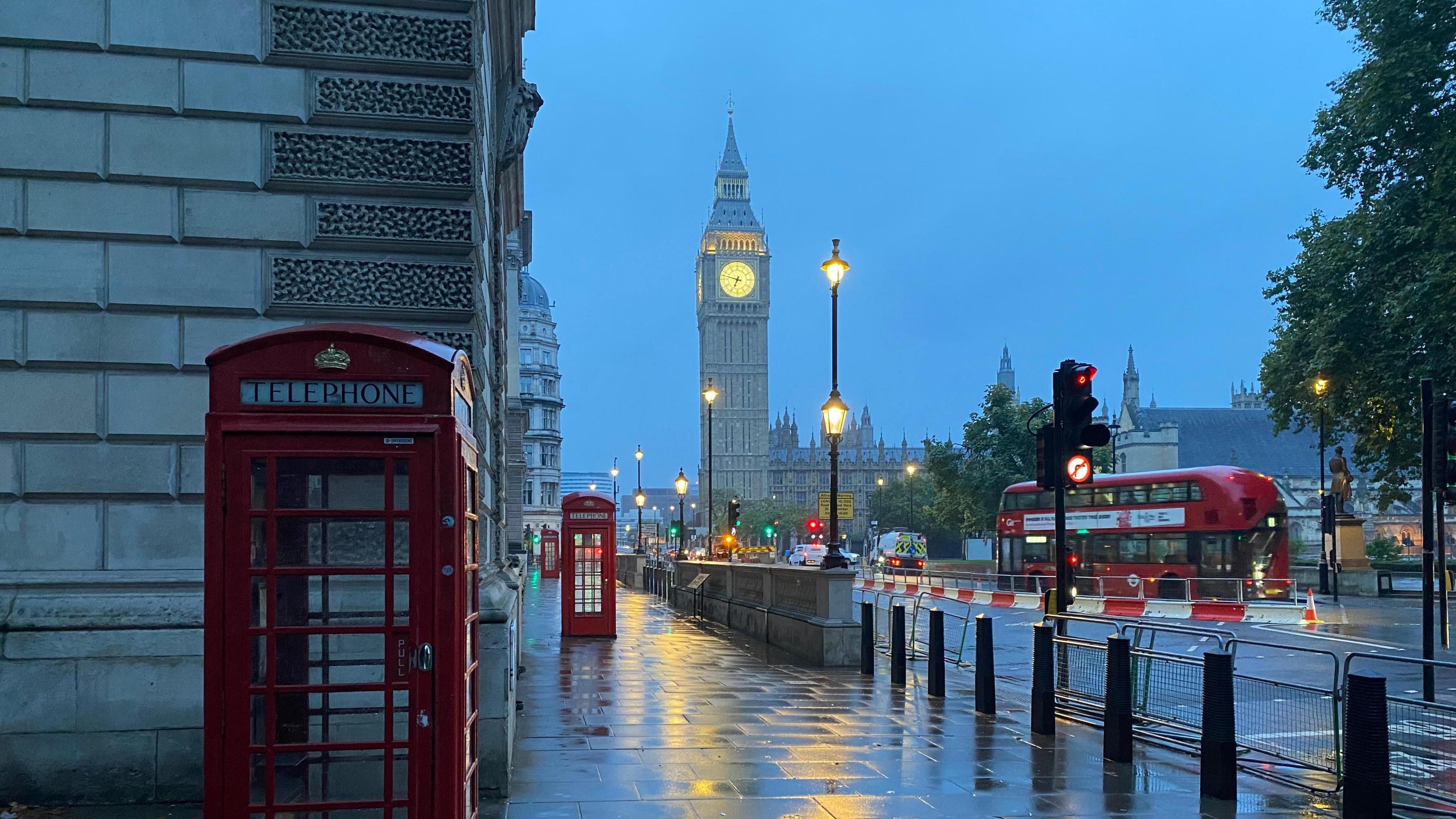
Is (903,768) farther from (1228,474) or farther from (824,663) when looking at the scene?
(1228,474)

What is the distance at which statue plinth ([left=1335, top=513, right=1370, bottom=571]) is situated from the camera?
1650 inches

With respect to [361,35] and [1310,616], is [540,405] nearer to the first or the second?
[1310,616]

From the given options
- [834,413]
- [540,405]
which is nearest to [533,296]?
[540,405]

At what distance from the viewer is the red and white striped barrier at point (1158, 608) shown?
28.9 meters

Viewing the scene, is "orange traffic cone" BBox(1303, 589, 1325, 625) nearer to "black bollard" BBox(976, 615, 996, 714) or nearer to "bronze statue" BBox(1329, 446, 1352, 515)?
"bronze statue" BBox(1329, 446, 1352, 515)

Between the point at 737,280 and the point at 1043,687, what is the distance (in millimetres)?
156290

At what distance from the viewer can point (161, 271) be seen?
868cm

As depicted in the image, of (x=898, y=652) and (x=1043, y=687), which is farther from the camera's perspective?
(x=898, y=652)

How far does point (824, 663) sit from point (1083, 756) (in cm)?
729

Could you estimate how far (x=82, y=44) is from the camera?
8.59m

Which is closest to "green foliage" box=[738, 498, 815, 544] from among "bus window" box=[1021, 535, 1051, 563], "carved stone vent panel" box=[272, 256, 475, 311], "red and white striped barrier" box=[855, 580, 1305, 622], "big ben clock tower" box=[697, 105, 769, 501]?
"big ben clock tower" box=[697, 105, 769, 501]

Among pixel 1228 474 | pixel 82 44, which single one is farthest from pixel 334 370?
pixel 1228 474

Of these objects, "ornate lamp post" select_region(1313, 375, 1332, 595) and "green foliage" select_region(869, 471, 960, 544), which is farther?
"green foliage" select_region(869, 471, 960, 544)

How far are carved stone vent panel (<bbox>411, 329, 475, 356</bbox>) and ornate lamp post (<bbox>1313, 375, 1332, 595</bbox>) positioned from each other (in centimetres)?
2633
